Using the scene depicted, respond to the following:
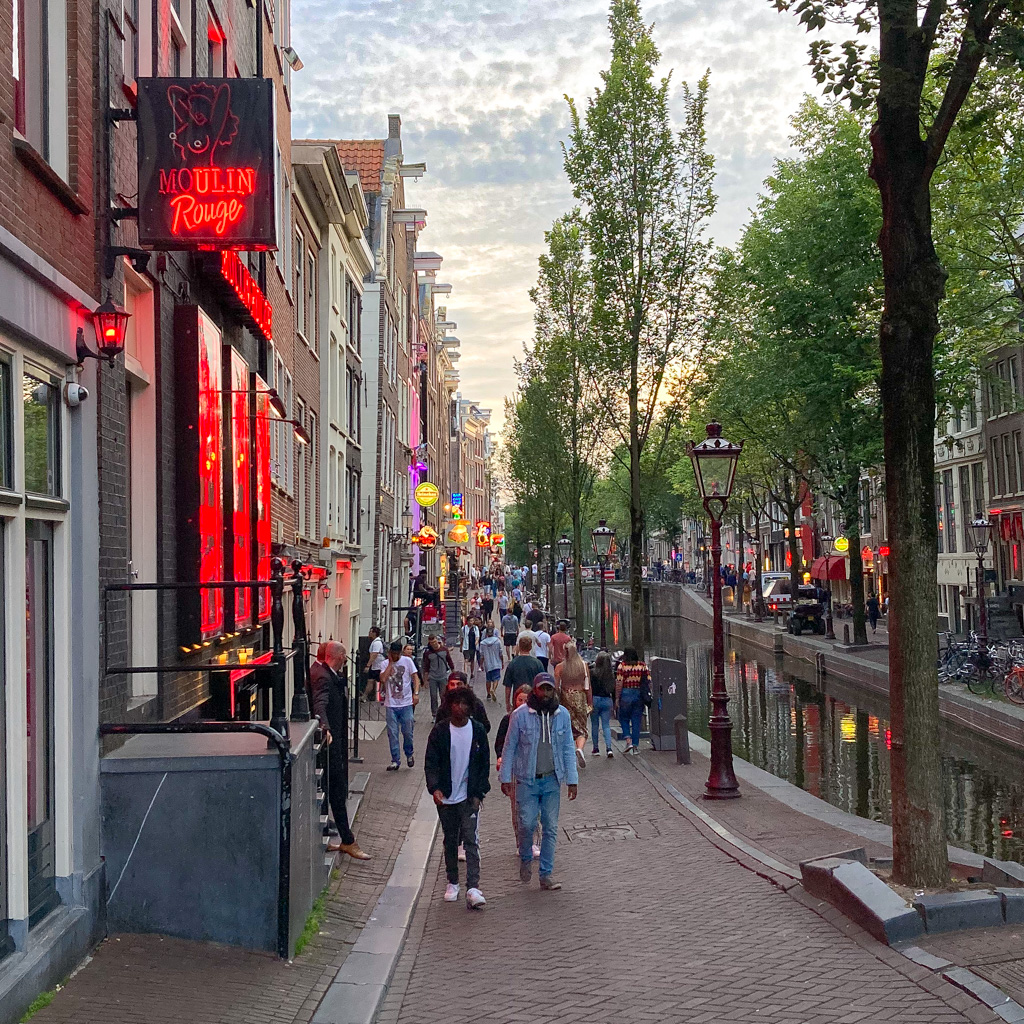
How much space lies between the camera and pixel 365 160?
43.7 m

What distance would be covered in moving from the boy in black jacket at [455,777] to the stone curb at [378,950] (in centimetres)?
55

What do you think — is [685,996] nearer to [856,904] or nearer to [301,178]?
[856,904]

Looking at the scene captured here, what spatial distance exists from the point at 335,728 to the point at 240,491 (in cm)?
293

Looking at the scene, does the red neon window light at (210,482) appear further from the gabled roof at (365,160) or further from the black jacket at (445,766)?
the gabled roof at (365,160)

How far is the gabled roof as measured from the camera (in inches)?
1687

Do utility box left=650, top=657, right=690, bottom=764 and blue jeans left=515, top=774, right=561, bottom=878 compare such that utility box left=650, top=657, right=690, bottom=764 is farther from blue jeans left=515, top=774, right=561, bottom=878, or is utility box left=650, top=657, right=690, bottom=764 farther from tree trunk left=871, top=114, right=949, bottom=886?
tree trunk left=871, top=114, right=949, bottom=886

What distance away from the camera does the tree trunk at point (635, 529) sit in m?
25.6

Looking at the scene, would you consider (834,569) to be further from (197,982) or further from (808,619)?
(197,982)

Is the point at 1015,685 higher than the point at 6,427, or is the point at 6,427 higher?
the point at 6,427

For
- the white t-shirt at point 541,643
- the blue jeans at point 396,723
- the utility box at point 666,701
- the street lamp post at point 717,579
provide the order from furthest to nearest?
the white t-shirt at point 541,643 → the utility box at point 666,701 → the blue jeans at point 396,723 → the street lamp post at point 717,579

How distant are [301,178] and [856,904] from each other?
20.1 m

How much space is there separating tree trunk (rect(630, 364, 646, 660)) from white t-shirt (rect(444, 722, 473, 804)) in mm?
14967

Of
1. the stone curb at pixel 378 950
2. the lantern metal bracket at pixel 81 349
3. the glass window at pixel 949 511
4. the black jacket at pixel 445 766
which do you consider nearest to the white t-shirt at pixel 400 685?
the stone curb at pixel 378 950

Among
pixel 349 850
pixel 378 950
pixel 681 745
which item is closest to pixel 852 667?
pixel 681 745
